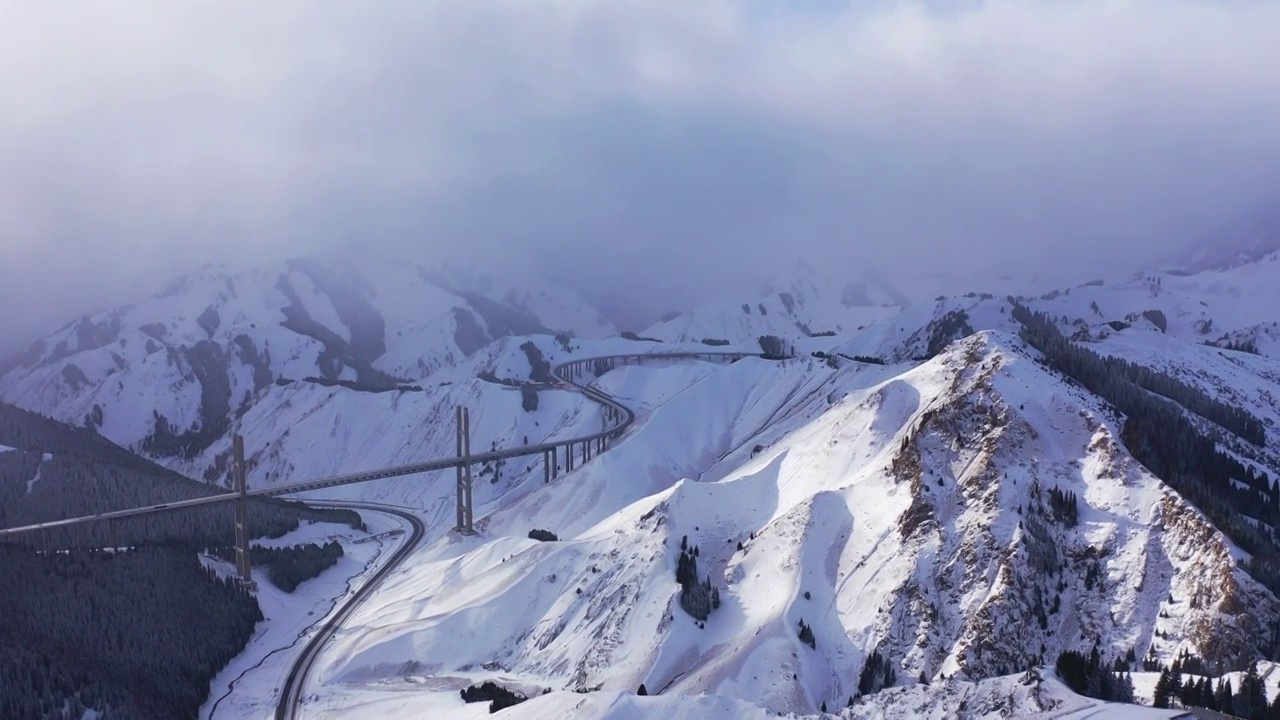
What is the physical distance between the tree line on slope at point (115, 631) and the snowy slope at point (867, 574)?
11.1m

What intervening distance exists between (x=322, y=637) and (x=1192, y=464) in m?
72.9

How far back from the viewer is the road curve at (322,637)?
72.9 metres

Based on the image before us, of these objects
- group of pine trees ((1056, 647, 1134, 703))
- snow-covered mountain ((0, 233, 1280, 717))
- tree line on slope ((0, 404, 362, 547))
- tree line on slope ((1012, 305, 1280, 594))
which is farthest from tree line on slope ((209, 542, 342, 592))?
group of pine trees ((1056, 647, 1134, 703))

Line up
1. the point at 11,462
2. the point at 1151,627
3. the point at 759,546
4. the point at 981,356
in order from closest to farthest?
1. the point at 1151,627
2. the point at 759,546
3. the point at 981,356
4. the point at 11,462

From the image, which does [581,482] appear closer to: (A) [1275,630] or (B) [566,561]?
(B) [566,561]

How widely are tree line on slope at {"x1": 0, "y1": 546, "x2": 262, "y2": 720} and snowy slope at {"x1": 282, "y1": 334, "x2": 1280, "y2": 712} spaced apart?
11135 mm

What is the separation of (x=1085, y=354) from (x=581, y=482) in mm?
60609

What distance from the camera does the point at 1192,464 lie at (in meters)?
68.9

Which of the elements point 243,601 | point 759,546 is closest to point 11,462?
point 243,601

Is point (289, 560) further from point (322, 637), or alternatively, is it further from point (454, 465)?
point (322, 637)

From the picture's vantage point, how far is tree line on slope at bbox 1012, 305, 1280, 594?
57.7 m

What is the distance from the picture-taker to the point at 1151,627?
55094 millimetres

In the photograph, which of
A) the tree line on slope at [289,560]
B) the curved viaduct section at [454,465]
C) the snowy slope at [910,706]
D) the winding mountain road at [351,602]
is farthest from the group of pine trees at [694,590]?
the curved viaduct section at [454,465]

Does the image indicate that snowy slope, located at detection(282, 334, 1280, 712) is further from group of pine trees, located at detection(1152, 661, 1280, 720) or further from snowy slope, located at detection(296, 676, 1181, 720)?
group of pine trees, located at detection(1152, 661, 1280, 720)
